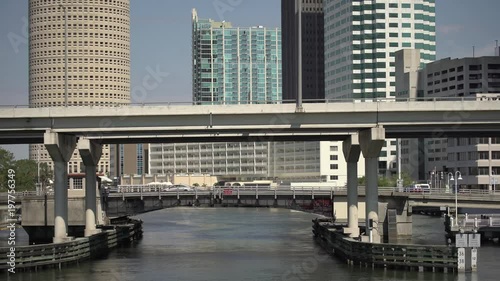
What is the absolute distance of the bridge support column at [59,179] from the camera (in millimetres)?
78325

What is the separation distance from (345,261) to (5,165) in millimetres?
120760

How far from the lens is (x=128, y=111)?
252ft

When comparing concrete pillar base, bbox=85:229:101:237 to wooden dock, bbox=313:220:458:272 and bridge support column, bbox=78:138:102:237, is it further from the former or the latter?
wooden dock, bbox=313:220:458:272

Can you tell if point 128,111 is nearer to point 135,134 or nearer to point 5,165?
point 135,134

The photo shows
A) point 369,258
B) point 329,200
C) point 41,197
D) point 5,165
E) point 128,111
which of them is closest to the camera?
point 369,258

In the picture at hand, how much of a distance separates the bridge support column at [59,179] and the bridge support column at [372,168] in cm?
2559

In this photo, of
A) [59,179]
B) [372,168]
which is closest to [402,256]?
[372,168]

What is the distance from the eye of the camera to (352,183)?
92062mm

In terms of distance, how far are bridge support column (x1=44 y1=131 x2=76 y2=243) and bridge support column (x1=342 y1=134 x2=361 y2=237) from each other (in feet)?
82.4

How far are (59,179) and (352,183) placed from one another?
29182 millimetres

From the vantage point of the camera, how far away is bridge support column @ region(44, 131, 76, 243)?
78325 mm

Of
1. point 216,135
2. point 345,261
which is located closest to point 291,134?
point 216,135

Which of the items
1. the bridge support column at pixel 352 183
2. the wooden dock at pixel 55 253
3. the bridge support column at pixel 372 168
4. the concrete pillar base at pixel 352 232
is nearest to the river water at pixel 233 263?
the wooden dock at pixel 55 253

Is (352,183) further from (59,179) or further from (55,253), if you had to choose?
(55,253)
